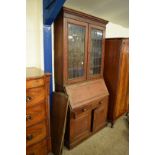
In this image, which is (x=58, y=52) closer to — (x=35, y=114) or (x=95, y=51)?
(x=95, y=51)

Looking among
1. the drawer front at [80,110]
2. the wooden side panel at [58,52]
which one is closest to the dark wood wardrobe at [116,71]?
the drawer front at [80,110]

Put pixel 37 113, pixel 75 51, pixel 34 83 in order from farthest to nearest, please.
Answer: pixel 75 51
pixel 37 113
pixel 34 83

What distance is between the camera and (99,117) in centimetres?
252

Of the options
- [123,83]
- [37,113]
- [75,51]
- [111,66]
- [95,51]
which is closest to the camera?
[37,113]

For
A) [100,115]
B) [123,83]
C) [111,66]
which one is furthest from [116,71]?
[100,115]

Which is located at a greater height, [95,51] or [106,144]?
[95,51]

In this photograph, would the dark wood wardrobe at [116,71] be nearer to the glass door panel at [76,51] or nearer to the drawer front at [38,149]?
the glass door panel at [76,51]

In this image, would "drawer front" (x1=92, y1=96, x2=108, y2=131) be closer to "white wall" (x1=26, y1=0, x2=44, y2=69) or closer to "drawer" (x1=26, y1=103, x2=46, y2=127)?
"drawer" (x1=26, y1=103, x2=46, y2=127)

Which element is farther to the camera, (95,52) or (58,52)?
(95,52)

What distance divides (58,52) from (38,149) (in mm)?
1330

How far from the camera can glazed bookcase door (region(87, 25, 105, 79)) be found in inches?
92.8

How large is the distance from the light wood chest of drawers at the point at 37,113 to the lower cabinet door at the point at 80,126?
0.43 metres
